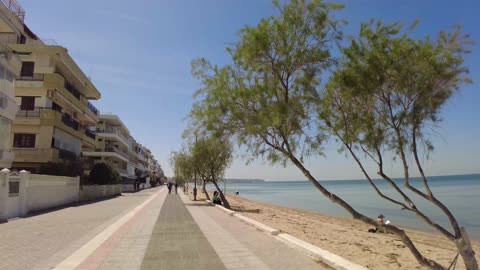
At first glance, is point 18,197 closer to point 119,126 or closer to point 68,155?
point 68,155

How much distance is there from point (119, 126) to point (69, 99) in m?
43.2

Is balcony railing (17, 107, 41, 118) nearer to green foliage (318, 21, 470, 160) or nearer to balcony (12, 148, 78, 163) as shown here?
balcony (12, 148, 78, 163)

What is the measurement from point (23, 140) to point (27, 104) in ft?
9.92

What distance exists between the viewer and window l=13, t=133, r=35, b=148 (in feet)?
108

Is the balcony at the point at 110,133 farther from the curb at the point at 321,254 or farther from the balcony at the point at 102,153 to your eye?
the curb at the point at 321,254

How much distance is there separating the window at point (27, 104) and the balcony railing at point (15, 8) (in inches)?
248

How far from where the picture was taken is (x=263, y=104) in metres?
10.4

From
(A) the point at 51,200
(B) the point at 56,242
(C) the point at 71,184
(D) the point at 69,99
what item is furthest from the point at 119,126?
(B) the point at 56,242

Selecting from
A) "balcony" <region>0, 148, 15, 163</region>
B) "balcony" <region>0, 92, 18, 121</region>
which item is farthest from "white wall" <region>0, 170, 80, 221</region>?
"balcony" <region>0, 92, 18, 121</region>

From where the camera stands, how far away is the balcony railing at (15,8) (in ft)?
87.9

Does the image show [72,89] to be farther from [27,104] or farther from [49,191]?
[49,191]

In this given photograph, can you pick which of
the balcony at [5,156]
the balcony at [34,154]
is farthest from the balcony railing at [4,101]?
the balcony at [34,154]

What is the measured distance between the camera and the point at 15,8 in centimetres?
2864

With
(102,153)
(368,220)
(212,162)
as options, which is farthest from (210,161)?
(102,153)
